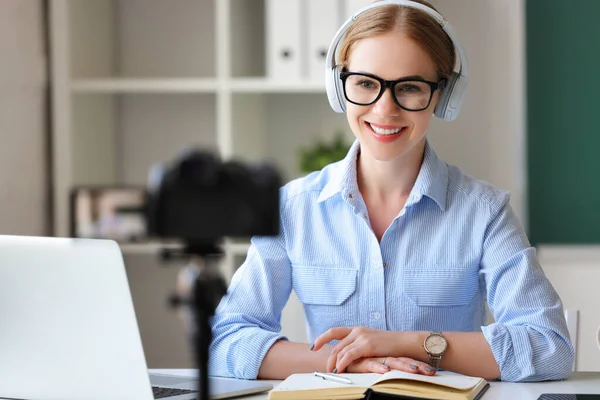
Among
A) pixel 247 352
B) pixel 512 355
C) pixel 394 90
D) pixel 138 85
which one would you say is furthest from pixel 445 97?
pixel 138 85

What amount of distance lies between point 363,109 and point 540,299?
497mm

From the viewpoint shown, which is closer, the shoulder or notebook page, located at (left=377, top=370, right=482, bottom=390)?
notebook page, located at (left=377, top=370, right=482, bottom=390)

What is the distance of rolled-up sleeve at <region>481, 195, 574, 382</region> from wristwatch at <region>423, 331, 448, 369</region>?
0.08 metres

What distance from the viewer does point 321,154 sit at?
293 centimetres

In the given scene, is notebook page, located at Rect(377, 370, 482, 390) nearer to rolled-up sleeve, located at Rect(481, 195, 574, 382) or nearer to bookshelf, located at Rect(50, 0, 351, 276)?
rolled-up sleeve, located at Rect(481, 195, 574, 382)

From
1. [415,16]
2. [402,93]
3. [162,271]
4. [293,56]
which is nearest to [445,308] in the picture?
[402,93]

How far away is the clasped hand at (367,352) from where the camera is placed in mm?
1421

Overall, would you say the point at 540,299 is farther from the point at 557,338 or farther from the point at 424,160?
the point at 424,160

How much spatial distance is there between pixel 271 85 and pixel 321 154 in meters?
0.29

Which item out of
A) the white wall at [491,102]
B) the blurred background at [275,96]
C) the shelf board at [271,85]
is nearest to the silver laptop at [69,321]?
the blurred background at [275,96]

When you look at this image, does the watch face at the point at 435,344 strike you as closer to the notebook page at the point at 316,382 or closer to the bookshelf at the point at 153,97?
the notebook page at the point at 316,382

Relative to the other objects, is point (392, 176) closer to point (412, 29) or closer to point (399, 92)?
point (399, 92)

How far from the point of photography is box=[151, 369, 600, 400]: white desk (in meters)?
1.35

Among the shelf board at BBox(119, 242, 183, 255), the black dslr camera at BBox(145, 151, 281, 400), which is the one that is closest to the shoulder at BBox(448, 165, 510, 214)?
the black dslr camera at BBox(145, 151, 281, 400)
